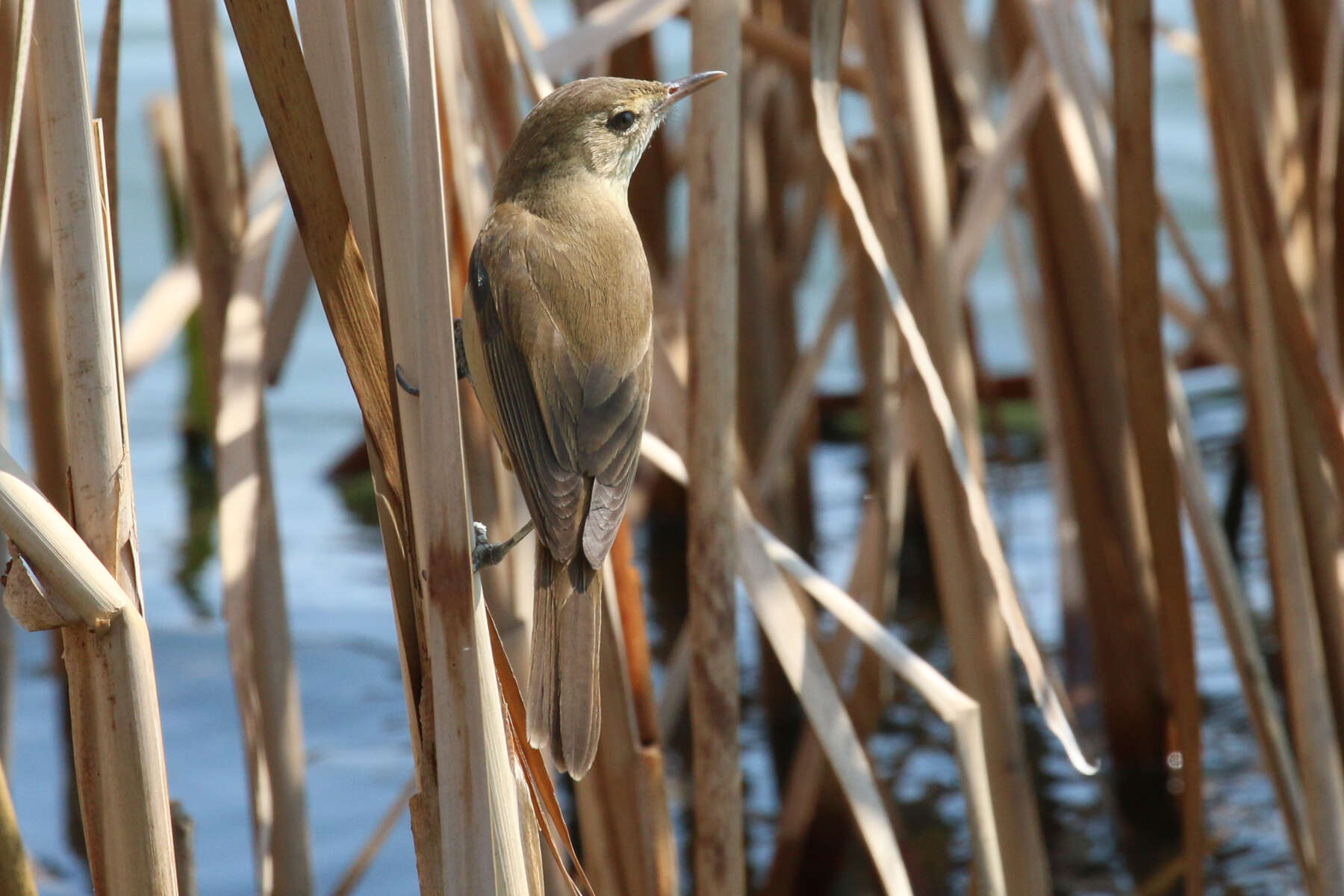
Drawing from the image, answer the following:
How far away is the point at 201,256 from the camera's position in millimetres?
1828

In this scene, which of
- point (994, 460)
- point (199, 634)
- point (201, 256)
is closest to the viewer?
point (201, 256)

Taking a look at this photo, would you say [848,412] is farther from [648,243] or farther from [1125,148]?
[1125,148]

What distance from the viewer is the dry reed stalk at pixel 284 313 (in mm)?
1830

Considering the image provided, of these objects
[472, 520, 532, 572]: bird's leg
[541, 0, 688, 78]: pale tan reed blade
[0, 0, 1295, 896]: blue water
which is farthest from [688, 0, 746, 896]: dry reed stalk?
[0, 0, 1295, 896]: blue water

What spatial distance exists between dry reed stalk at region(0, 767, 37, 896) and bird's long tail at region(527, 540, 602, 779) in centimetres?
45

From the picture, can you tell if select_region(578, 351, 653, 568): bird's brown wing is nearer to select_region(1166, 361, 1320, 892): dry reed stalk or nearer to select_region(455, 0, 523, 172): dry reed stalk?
select_region(455, 0, 523, 172): dry reed stalk

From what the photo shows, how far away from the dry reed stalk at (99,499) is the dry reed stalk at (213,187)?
630 millimetres

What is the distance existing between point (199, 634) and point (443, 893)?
8.35ft

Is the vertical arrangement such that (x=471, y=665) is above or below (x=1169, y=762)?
above

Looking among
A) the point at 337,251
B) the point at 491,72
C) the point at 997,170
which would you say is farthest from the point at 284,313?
the point at 997,170

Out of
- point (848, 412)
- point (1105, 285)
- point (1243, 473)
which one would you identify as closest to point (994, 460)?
point (848, 412)

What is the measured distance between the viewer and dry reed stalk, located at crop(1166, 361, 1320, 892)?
6.47 feet

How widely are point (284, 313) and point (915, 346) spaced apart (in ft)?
2.72

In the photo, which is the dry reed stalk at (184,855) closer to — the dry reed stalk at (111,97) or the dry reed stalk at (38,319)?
the dry reed stalk at (111,97)
